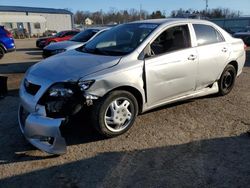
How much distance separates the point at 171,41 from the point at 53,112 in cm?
234

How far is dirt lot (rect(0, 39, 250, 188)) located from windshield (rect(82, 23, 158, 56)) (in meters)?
1.19

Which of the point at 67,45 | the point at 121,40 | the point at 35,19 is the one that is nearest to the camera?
the point at 121,40

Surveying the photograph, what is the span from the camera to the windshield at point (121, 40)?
4.70 meters

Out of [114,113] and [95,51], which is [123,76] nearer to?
[114,113]

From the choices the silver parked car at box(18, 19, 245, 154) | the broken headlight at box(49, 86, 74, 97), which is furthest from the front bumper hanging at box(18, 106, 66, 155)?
the broken headlight at box(49, 86, 74, 97)

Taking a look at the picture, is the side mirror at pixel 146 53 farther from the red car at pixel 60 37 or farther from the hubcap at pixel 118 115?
the red car at pixel 60 37

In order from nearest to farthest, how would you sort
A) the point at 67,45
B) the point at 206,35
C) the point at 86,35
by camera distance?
the point at 206,35
the point at 67,45
the point at 86,35

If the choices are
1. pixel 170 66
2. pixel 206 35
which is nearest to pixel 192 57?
pixel 170 66

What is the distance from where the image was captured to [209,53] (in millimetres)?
5461

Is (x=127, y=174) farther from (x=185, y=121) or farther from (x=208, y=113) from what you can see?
(x=208, y=113)

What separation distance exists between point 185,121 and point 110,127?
136 centimetres

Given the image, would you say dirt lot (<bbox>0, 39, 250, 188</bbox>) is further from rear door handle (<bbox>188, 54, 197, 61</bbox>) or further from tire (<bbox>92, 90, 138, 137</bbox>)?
rear door handle (<bbox>188, 54, 197, 61</bbox>)

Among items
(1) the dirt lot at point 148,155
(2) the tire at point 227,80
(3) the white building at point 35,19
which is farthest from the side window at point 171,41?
A: (3) the white building at point 35,19

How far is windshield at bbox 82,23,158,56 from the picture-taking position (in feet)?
15.4
